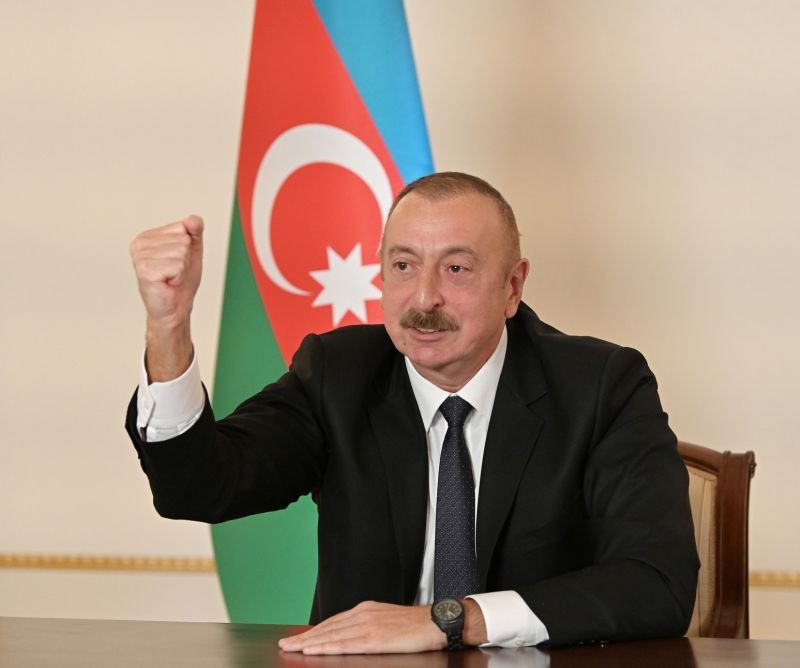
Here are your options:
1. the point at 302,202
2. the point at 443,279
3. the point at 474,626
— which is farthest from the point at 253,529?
the point at 474,626

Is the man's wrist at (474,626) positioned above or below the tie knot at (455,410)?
below

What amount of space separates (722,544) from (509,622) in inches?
37.3

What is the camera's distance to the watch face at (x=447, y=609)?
75.9 inches

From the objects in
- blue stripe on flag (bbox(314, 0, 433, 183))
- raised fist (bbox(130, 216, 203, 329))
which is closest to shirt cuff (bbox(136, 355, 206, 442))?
raised fist (bbox(130, 216, 203, 329))

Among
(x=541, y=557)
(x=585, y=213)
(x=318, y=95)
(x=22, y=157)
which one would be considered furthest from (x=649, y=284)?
(x=22, y=157)

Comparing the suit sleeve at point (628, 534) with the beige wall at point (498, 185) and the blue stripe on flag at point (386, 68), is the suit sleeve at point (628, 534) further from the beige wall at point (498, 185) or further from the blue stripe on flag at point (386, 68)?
the beige wall at point (498, 185)

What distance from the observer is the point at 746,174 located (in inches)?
173

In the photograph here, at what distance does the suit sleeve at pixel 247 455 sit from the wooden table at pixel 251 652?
344 millimetres

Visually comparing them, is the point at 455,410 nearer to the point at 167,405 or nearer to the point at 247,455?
the point at 247,455

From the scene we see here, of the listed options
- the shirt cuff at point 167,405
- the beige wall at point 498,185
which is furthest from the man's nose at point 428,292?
the beige wall at point 498,185

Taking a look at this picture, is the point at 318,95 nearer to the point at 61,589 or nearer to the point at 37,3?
the point at 37,3

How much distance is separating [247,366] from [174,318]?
5.81ft

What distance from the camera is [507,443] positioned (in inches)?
101

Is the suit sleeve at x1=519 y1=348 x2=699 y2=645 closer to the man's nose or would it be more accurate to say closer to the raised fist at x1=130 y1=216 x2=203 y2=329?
the man's nose
